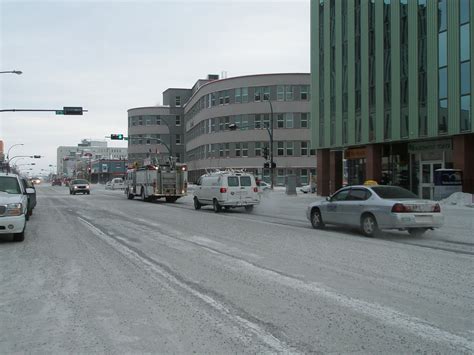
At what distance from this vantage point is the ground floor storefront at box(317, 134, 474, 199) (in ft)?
93.1

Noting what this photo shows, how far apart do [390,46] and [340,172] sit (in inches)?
465

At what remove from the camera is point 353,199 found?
48.6ft

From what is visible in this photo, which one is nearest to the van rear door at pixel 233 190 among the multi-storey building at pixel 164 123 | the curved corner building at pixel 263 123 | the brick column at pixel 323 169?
the brick column at pixel 323 169

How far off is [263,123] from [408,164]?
3526 centimetres

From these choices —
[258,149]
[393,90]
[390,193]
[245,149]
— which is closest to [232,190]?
[390,193]

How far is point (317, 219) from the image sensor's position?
16.4m

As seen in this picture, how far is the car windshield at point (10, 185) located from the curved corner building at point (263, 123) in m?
53.0

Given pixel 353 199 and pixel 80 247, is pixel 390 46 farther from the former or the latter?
pixel 80 247

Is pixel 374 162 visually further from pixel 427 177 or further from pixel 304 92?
pixel 304 92

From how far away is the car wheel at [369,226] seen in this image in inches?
547

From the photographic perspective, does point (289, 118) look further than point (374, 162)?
Yes

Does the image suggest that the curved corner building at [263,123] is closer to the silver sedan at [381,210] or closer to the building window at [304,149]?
the building window at [304,149]

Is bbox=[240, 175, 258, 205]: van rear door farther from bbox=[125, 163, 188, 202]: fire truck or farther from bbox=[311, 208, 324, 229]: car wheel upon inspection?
bbox=[125, 163, 188, 202]: fire truck

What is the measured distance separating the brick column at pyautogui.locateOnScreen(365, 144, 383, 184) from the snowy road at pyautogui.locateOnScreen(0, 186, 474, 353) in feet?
74.8
